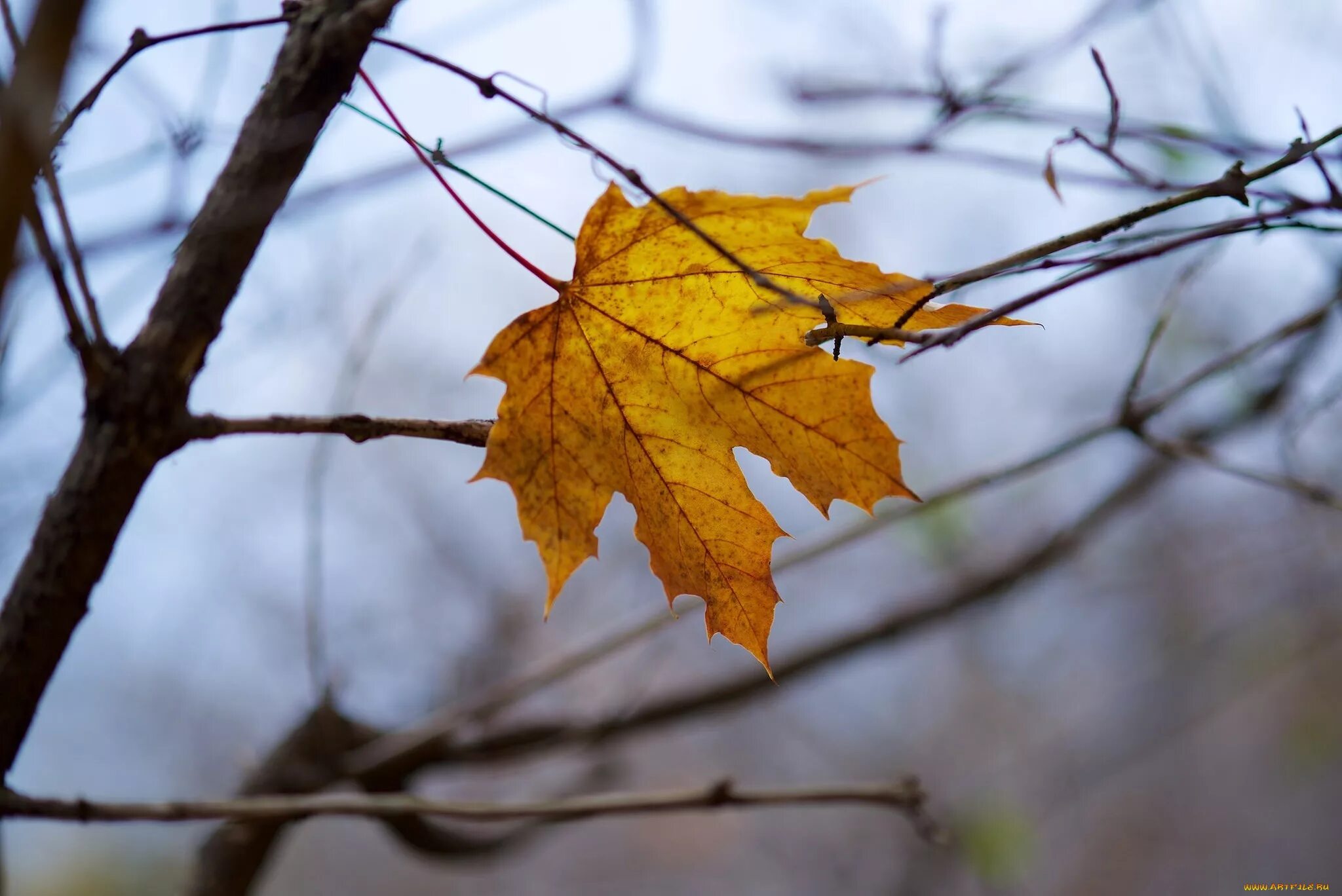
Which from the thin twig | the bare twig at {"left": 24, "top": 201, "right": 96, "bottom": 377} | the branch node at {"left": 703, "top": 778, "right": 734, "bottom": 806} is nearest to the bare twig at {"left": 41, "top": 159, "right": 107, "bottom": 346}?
the bare twig at {"left": 24, "top": 201, "right": 96, "bottom": 377}

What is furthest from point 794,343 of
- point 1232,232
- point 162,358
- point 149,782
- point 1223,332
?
point 149,782

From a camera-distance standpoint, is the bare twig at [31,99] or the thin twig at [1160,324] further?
the thin twig at [1160,324]

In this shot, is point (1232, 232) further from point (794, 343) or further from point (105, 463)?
point (105, 463)

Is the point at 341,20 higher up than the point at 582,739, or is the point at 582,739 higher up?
the point at 341,20

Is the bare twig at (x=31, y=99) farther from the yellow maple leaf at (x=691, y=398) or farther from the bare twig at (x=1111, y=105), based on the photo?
the bare twig at (x=1111, y=105)

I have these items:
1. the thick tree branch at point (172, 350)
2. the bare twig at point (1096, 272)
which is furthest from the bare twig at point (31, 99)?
the bare twig at point (1096, 272)

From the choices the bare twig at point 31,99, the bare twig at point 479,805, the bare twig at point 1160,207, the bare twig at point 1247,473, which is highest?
the bare twig at point 1247,473
